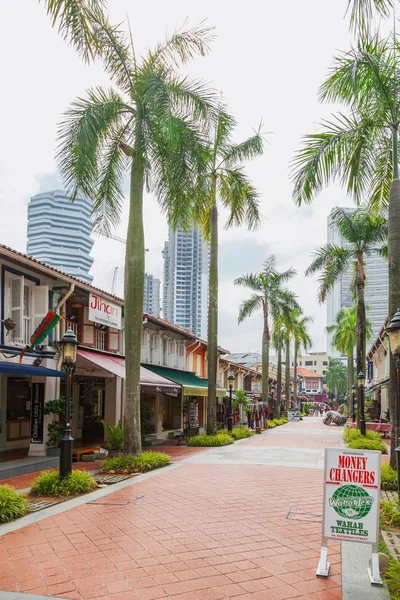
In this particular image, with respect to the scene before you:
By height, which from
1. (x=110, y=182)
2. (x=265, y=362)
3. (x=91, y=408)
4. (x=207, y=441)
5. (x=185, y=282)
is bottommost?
(x=207, y=441)

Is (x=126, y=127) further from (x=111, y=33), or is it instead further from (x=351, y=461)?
(x=351, y=461)

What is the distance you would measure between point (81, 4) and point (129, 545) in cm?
729

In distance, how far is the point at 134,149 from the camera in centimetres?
1291

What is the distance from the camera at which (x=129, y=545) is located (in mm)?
6555

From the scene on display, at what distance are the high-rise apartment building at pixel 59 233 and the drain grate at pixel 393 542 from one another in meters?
159

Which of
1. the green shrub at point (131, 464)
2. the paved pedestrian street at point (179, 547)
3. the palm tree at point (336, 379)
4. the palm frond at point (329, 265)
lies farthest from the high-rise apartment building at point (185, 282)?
the paved pedestrian street at point (179, 547)

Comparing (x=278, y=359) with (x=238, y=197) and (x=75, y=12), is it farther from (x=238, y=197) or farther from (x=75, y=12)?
(x=75, y=12)

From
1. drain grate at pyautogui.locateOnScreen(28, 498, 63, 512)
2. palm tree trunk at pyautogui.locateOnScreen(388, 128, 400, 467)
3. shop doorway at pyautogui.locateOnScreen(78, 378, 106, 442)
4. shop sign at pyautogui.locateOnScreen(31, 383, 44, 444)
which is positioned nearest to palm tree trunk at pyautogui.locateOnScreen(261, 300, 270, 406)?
shop doorway at pyautogui.locateOnScreen(78, 378, 106, 442)

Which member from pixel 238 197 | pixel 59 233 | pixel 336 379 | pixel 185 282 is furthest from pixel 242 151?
pixel 59 233

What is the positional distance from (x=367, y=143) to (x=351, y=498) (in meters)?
8.43

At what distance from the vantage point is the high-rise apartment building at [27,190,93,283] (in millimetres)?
162875

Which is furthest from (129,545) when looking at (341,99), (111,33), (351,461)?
(111,33)

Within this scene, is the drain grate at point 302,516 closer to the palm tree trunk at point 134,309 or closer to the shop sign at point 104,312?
the palm tree trunk at point 134,309

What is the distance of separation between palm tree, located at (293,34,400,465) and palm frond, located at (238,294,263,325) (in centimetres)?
2200
